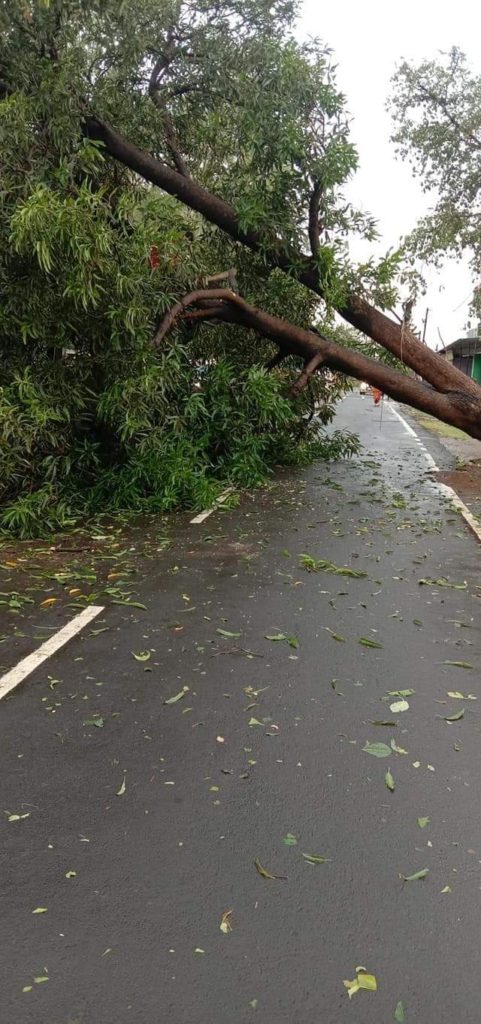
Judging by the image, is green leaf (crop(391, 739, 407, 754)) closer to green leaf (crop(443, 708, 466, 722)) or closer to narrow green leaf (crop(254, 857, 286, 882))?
green leaf (crop(443, 708, 466, 722))

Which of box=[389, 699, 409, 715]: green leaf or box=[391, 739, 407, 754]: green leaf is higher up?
box=[389, 699, 409, 715]: green leaf

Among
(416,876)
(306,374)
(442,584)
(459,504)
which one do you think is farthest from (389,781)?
(306,374)

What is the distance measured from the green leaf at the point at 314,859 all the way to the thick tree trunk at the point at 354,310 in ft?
29.2

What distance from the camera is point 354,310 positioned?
36.5 feet

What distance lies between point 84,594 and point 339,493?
18.7ft

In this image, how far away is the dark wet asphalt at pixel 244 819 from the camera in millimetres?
2227

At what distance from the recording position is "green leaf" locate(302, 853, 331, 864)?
9.00 ft

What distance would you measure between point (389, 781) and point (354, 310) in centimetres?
902

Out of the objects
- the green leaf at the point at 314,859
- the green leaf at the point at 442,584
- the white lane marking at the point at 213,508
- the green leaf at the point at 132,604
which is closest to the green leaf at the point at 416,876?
the green leaf at the point at 314,859

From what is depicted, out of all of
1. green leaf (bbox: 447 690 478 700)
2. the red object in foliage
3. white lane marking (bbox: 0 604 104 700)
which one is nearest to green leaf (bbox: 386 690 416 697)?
green leaf (bbox: 447 690 478 700)

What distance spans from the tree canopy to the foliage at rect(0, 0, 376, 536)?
0.09 feet

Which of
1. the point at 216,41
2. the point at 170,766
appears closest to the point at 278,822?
the point at 170,766

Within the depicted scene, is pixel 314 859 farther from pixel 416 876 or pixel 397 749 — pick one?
pixel 397 749

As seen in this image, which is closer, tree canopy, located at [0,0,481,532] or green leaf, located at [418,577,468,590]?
green leaf, located at [418,577,468,590]
